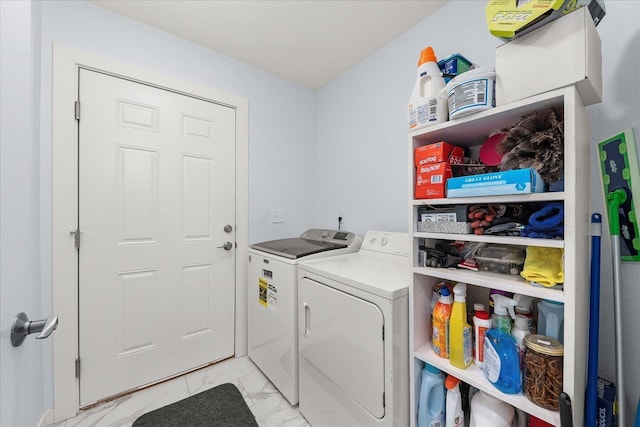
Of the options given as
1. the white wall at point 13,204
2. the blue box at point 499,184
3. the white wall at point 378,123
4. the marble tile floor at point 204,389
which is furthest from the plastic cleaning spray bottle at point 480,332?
the white wall at point 13,204

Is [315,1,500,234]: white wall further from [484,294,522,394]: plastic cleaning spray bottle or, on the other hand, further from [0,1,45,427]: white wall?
[0,1,45,427]: white wall

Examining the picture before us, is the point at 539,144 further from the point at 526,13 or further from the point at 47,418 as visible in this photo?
the point at 47,418

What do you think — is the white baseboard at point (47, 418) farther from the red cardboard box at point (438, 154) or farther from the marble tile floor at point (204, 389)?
the red cardboard box at point (438, 154)

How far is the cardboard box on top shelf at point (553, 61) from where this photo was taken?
69 cm

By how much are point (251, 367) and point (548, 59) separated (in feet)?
8.14

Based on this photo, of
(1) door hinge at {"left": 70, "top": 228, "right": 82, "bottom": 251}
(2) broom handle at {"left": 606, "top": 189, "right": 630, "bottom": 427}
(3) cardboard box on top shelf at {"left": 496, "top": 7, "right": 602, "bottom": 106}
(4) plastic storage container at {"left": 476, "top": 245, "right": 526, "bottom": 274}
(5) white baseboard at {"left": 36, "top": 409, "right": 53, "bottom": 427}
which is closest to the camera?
(3) cardboard box on top shelf at {"left": 496, "top": 7, "right": 602, "bottom": 106}

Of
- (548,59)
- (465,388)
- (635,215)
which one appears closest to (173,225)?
(465,388)

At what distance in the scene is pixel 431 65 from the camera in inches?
40.5

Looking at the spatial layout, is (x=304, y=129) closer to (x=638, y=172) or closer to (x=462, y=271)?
(x=462, y=271)

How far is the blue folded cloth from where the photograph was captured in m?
0.75

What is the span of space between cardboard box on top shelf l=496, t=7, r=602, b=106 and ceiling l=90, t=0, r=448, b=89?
1.07m

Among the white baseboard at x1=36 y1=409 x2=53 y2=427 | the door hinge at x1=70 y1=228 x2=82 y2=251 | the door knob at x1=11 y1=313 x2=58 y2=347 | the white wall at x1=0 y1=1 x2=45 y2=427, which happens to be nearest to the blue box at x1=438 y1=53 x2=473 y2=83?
the white wall at x1=0 y1=1 x2=45 y2=427

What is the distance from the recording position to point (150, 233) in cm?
180

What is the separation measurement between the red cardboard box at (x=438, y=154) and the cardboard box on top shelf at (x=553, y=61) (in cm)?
22
